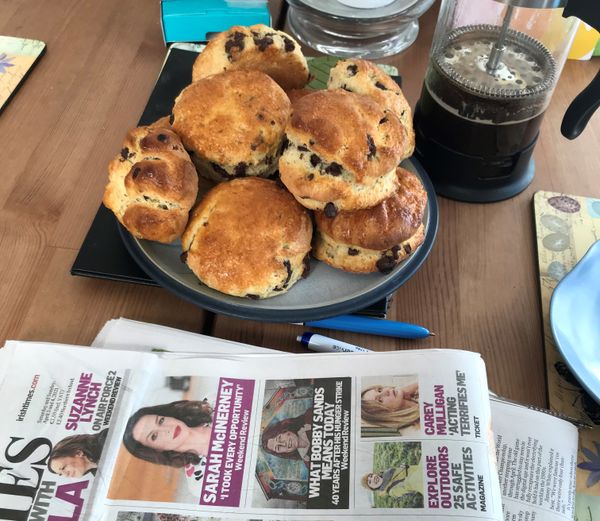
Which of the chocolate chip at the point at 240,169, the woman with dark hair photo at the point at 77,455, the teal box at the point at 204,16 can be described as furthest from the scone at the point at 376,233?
the teal box at the point at 204,16

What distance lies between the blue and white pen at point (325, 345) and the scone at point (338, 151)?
0.14 m

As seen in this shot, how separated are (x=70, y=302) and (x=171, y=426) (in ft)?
0.68

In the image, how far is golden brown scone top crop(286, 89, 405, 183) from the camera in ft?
1.86

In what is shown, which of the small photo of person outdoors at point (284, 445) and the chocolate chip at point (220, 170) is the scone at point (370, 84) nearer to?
the chocolate chip at point (220, 170)

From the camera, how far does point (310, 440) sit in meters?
0.55

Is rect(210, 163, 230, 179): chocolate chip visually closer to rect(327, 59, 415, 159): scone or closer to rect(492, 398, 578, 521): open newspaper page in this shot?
rect(327, 59, 415, 159): scone

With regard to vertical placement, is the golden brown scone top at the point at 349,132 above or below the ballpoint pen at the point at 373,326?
above

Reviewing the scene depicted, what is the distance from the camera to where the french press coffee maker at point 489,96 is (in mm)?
692

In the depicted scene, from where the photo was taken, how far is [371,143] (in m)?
0.58

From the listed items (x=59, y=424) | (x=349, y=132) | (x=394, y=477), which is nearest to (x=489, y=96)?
(x=349, y=132)

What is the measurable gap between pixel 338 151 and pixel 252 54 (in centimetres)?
23

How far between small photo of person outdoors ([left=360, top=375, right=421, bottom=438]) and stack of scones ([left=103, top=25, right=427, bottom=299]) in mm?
127

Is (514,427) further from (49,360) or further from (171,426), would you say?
(49,360)

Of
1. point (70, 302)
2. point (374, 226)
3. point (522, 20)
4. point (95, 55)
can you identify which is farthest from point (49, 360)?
point (522, 20)
